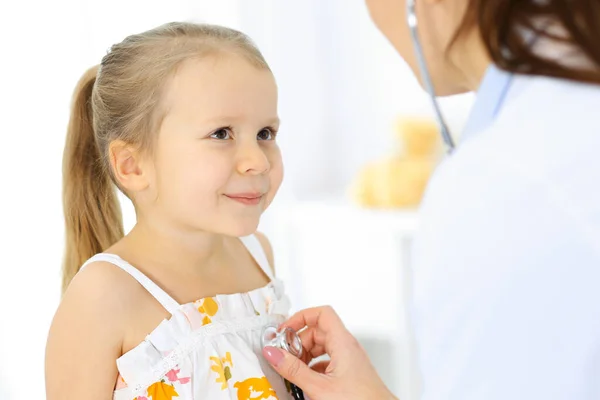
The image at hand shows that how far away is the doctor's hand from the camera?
112 centimetres

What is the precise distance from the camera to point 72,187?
1263 millimetres

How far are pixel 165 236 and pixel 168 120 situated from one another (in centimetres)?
17

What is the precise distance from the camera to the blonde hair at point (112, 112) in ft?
3.78

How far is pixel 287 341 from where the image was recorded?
1.16 metres

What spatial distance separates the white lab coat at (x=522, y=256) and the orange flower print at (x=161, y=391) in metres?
0.46

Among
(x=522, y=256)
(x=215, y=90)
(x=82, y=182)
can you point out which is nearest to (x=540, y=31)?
(x=522, y=256)

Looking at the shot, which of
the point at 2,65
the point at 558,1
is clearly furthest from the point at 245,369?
the point at 2,65

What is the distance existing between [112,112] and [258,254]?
1.06 feet

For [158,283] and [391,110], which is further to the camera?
[391,110]

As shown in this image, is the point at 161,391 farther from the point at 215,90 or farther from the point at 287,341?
the point at 215,90

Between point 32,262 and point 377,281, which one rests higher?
point 32,262

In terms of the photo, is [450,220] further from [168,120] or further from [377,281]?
[377,281]

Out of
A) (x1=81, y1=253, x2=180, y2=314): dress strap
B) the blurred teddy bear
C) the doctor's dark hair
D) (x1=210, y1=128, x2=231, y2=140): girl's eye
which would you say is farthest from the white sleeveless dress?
the blurred teddy bear

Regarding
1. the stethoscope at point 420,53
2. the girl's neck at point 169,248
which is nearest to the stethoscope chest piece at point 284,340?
the girl's neck at point 169,248
